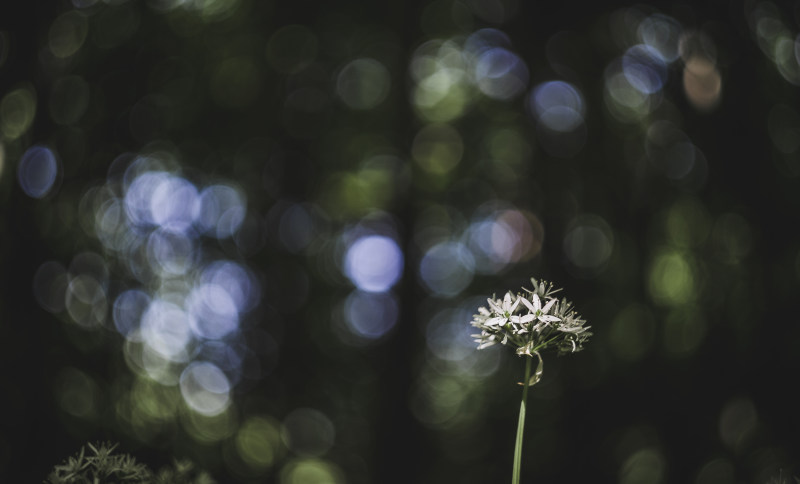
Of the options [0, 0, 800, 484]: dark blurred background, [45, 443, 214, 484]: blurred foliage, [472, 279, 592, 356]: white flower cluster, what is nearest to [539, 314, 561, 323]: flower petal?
[472, 279, 592, 356]: white flower cluster

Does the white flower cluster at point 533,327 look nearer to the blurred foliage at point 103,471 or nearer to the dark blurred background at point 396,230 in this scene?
the blurred foliage at point 103,471

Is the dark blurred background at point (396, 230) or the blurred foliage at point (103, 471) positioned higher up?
the dark blurred background at point (396, 230)

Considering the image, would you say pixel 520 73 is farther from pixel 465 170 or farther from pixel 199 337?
pixel 199 337

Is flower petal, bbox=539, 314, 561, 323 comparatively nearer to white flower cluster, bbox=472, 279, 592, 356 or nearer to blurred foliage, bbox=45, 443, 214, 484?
white flower cluster, bbox=472, 279, 592, 356

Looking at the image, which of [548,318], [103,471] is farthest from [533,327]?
[103,471]

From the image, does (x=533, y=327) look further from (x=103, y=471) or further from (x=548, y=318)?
(x=103, y=471)

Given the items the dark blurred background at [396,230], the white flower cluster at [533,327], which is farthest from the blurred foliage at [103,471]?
the dark blurred background at [396,230]

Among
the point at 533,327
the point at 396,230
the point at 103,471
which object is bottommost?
the point at 103,471

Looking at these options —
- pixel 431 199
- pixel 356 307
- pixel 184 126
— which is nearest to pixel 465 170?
pixel 431 199

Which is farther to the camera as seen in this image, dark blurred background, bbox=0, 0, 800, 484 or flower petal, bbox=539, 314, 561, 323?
dark blurred background, bbox=0, 0, 800, 484
